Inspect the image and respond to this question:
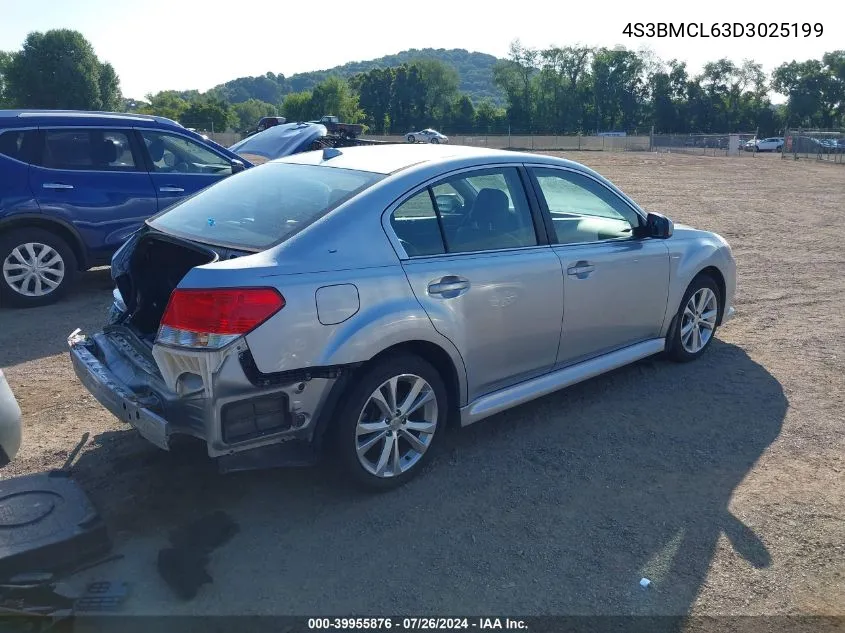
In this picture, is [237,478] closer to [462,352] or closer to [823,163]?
[462,352]

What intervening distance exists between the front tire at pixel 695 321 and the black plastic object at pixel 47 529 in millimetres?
4106

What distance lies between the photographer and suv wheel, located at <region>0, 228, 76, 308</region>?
730 centimetres

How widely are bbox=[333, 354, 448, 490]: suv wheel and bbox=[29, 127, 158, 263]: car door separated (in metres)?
4.96

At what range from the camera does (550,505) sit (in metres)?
3.91

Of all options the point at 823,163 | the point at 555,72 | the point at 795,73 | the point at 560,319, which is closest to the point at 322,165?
the point at 560,319

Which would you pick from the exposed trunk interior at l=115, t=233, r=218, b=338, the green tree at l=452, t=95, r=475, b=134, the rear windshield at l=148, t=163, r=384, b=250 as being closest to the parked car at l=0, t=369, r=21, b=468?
the exposed trunk interior at l=115, t=233, r=218, b=338

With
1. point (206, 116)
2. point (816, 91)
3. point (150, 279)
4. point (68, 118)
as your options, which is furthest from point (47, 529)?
point (816, 91)

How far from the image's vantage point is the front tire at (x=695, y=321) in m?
5.76

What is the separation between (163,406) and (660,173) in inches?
1083

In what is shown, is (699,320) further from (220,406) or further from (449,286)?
(220,406)

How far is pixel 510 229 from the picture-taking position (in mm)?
4535

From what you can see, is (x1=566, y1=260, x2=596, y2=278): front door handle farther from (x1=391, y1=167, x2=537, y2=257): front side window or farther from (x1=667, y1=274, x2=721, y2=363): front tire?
(x1=667, y1=274, x2=721, y2=363): front tire

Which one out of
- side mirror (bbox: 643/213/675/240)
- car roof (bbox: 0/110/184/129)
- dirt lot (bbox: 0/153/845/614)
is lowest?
dirt lot (bbox: 0/153/845/614)

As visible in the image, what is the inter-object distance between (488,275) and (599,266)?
1004 mm
